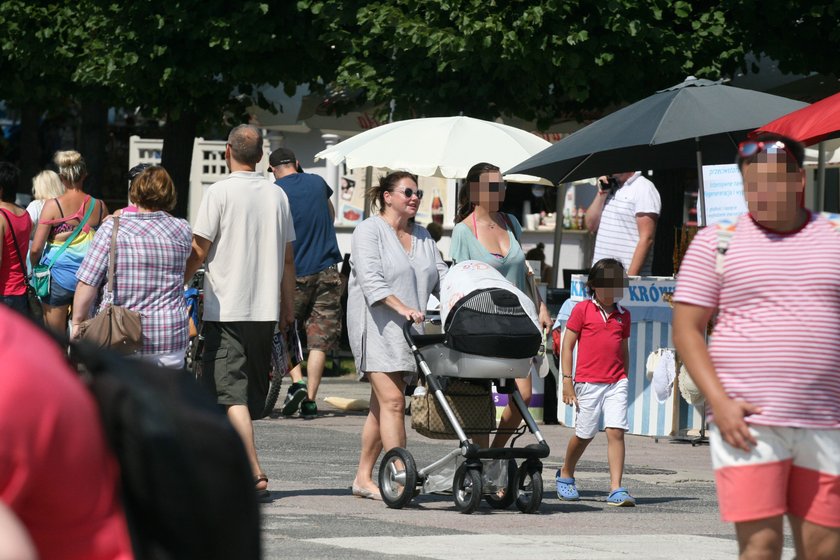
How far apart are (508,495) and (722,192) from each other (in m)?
4.42

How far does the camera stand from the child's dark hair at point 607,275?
369 inches

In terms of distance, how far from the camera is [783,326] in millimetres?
4980

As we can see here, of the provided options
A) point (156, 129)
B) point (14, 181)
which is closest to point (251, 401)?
point (14, 181)

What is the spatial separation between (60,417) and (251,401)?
6646 mm

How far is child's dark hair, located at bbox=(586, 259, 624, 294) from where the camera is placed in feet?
30.8

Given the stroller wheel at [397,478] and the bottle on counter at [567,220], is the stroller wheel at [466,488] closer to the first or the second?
the stroller wheel at [397,478]

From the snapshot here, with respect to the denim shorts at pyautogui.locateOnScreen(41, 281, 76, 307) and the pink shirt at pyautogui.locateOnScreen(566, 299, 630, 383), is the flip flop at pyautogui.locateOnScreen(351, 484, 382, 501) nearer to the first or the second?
the pink shirt at pyautogui.locateOnScreen(566, 299, 630, 383)

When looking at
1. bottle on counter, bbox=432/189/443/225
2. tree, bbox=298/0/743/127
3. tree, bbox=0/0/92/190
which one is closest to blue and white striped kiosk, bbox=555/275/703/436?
tree, bbox=298/0/743/127

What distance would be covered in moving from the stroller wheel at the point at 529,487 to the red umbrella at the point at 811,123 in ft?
11.4

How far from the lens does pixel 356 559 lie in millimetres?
6918

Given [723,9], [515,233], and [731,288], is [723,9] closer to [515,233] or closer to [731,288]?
[515,233]

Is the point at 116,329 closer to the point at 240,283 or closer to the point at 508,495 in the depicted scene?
the point at 240,283

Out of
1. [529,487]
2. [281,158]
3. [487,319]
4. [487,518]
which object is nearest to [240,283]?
[487,319]

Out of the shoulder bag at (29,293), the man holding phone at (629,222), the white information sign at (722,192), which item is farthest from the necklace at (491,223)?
the man holding phone at (629,222)
